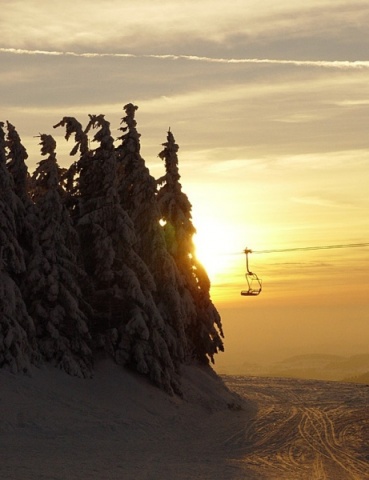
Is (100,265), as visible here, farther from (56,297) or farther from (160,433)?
(160,433)

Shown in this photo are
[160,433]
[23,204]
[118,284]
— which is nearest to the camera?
[160,433]

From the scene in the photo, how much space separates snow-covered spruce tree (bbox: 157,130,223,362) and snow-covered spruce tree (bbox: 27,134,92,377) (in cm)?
891

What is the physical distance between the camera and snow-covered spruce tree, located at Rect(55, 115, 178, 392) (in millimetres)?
41344

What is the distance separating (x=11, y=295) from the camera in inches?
1435

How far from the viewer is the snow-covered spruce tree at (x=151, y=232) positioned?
4481 cm

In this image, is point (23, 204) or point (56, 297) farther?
point (23, 204)

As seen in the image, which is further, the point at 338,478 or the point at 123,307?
the point at 123,307

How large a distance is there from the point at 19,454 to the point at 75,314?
1066 cm

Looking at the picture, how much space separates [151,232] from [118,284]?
13.7 ft

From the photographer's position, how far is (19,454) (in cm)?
2906

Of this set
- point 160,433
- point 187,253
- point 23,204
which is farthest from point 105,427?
point 187,253

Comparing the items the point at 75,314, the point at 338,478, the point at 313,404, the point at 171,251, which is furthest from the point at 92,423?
A: the point at 313,404

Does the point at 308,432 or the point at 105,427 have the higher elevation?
the point at 105,427

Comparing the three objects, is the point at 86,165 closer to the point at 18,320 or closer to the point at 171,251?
the point at 171,251
